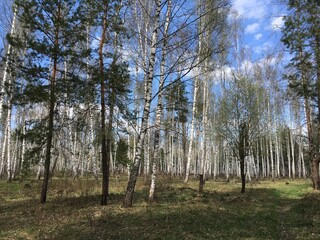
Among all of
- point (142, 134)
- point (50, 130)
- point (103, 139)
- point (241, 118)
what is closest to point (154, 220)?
point (142, 134)

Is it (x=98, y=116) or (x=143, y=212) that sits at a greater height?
(x=98, y=116)

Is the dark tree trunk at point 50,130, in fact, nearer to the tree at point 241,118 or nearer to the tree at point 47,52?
the tree at point 47,52

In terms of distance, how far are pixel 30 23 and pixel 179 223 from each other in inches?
341

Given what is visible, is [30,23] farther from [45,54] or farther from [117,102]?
[117,102]

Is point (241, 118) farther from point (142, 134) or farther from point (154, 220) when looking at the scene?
point (154, 220)

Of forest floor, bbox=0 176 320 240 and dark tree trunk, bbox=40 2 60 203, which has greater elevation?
dark tree trunk, bbox=40 2 60 203

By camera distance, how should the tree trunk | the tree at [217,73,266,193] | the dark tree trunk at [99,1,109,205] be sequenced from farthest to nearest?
1. the tree at [217,73,266,193]
2. the dark tree trunk at [99,1,109,205]
3. the tree trunk

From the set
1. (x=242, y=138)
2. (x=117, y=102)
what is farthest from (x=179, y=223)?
(x=242, y=138)

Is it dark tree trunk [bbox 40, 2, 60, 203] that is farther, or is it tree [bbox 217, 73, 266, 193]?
tree [bbox 217, 73, 266, 193]

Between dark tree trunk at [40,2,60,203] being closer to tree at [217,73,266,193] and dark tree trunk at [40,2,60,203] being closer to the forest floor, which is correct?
the forest floor

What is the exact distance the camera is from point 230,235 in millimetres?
6645

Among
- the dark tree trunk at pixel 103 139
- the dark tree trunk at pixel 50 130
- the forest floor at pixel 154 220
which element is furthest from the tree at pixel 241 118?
the dark tree trunk at pixel 50 130

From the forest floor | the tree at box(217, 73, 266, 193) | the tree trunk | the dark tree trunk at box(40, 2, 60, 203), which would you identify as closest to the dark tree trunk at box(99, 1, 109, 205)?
the forest floor

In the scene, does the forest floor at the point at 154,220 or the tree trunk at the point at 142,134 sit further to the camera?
the tree trunk at the point at 142,134
